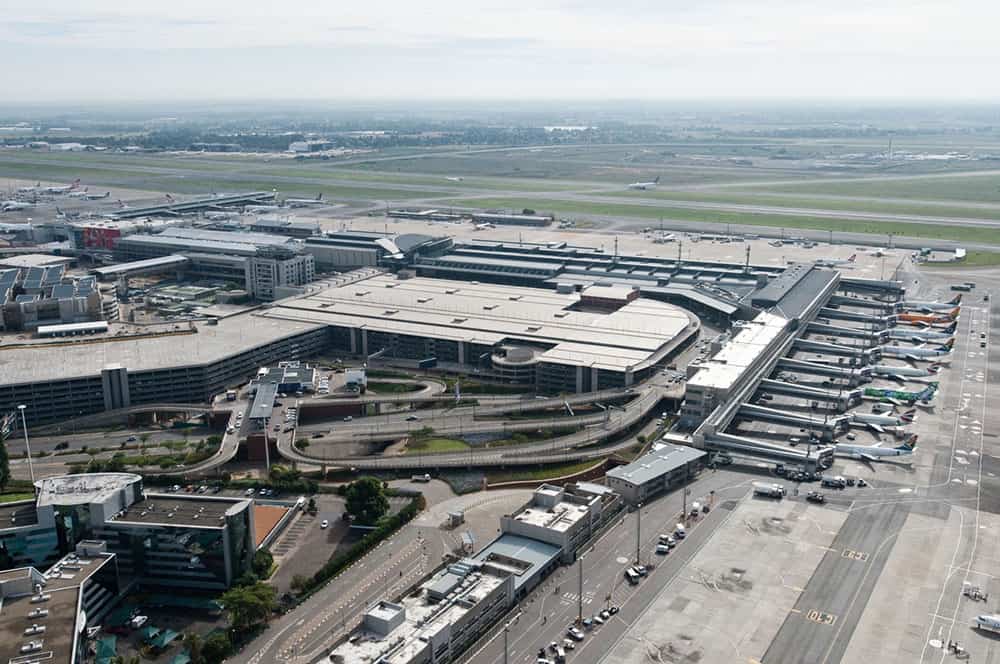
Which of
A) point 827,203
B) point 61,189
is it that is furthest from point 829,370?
point 61,189

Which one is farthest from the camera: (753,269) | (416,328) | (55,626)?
(753,269)

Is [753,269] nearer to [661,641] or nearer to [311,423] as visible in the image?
[311,423]

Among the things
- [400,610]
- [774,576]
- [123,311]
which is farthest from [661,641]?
[123,311]

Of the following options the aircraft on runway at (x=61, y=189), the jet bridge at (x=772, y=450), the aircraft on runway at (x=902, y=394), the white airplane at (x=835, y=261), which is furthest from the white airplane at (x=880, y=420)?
the aircraft on runway at (x=61, y=189)

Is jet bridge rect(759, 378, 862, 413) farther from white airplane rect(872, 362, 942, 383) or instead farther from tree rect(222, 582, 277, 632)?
tree rect(222, 582, 277, 632)

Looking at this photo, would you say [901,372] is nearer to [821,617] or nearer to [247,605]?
[821,617]

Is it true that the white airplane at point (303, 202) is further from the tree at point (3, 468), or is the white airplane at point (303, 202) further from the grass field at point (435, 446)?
the tree at point (3, 468)
